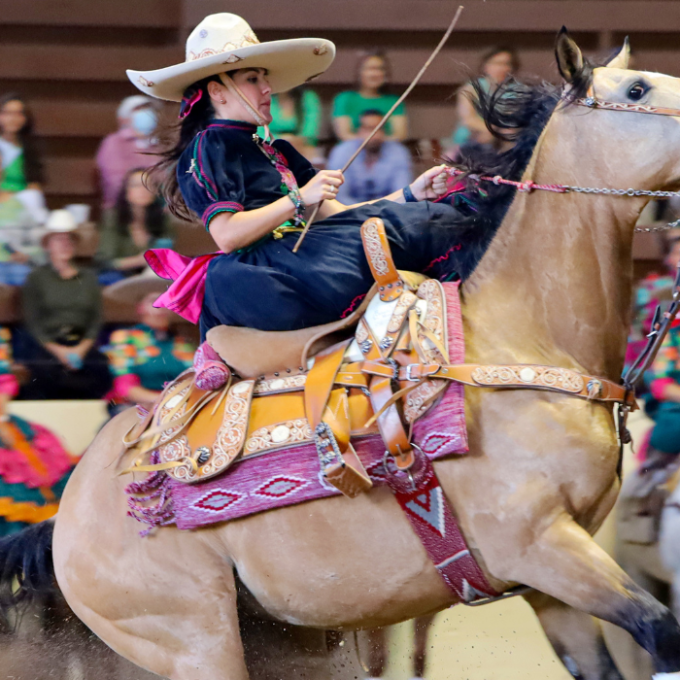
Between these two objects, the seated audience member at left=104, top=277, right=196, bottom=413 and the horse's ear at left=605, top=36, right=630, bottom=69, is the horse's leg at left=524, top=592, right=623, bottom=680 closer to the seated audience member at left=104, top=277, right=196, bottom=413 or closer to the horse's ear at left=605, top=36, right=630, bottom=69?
the horse's ear at left=605, top=36, right=630, bottom=69

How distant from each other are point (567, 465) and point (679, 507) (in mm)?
1191

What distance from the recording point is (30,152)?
5.05 m

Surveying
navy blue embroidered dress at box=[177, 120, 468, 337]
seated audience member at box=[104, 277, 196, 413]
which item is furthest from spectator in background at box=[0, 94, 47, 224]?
navy blue embroidered dress at box=[177, 120, 468, 337]

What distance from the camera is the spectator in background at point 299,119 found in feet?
16.2

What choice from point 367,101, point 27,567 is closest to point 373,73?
point 367,101

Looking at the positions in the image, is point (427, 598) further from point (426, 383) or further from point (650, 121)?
point (650, 121)

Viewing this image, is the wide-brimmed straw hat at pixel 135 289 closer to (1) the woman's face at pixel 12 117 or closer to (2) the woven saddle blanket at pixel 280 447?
(1) the woman's face at pixel 12 117

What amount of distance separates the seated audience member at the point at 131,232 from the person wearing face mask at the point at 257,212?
81.8 inches

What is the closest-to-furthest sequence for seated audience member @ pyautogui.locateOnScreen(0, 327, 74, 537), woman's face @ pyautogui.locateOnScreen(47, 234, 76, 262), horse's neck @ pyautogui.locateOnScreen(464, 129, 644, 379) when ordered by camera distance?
1. horse's neck @ pyautogui.locateOnScreen(464, 129, 644, 379)
2. seated audience member @ pyautogui.locateOnScreen(0, 327, 74, 537)
3. woman's face @ pyautogui.locateOnScreen(47, 234, 76, 262)

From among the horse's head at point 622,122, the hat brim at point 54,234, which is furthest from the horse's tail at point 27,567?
the hat brim at point 54,234

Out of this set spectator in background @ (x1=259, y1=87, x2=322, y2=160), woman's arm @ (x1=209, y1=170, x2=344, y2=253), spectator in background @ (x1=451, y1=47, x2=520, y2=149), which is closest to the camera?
woman's arm @ (x1=209, y1=170, x2=344, y2=253)

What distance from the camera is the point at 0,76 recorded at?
589 cm

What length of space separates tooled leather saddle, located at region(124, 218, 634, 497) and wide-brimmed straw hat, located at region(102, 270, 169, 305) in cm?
202

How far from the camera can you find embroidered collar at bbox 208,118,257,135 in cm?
252
